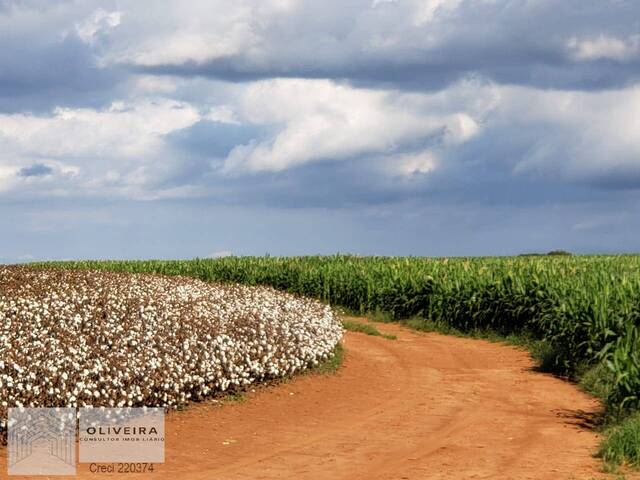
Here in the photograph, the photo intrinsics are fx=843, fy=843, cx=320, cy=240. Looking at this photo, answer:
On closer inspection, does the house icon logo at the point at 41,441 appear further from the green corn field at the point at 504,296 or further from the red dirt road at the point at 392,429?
the green corn field at the point at 504,296

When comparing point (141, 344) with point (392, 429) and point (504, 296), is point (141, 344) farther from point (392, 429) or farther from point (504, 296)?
point (504, 296)

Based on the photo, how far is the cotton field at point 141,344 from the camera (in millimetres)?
14195

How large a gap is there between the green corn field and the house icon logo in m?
8.87

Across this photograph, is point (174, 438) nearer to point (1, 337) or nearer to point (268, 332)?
point (1, 337)

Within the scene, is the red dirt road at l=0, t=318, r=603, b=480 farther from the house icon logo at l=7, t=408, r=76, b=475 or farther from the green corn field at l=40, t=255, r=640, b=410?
the green corn field at l=40, t=255, r=640, b=410

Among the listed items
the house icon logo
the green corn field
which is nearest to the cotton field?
the house icon logo

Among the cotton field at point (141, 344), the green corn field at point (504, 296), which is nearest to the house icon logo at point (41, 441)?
the cotton field at point (141, 344)

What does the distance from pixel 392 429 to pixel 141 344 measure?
534 cm

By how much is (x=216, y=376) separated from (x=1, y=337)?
4.00m

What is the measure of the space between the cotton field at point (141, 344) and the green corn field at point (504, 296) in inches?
237

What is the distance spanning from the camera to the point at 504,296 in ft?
89.1

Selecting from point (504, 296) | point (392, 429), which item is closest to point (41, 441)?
point (392, 429)

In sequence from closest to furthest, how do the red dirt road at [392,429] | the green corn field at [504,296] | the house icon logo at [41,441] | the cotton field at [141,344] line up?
the red dirt road at [392,429] < the house icon logo at [41,441] < the cotton field at [141,344] < the green corn field at [504,296]

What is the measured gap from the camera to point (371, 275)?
3416cm
